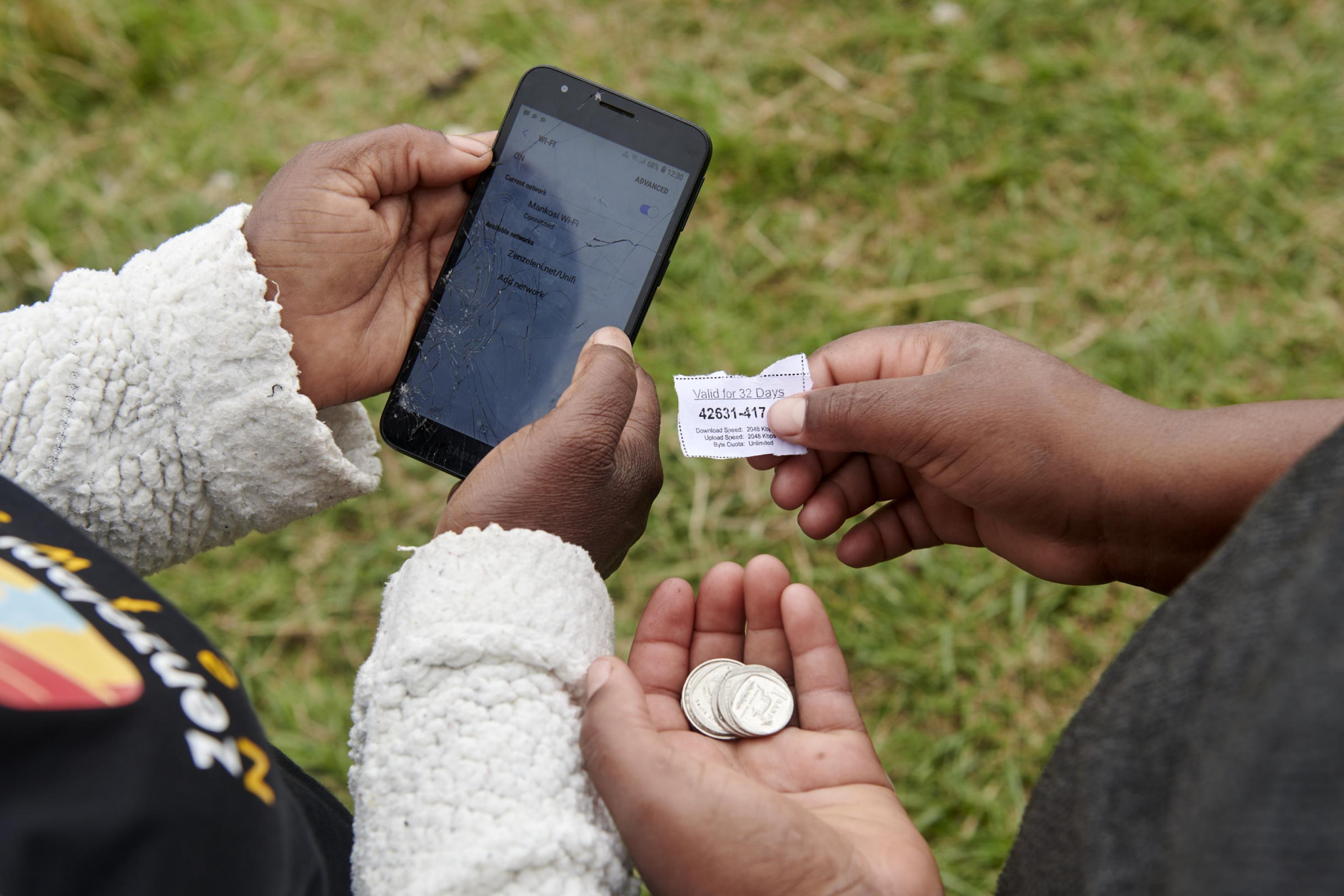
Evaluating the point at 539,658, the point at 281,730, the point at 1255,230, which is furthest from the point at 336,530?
the point at 1255,230

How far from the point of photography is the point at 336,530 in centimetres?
234

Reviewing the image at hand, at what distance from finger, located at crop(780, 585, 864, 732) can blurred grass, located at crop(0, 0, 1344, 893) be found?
799 millimetres

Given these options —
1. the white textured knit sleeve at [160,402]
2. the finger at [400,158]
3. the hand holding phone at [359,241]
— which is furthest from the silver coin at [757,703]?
the finger at [400,158]

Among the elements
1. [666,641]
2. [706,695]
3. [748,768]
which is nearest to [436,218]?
[666,641]

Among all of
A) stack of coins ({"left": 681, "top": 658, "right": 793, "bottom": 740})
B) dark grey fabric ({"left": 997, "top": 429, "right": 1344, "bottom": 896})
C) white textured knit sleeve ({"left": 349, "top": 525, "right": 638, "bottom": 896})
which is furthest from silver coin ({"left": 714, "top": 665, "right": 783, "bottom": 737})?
dark grey fabric ({"left": 997, "top": 429, "right": 1344, "bottom": 896})

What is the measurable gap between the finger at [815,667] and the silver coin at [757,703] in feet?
0.10

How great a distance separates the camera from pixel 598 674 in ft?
3.53

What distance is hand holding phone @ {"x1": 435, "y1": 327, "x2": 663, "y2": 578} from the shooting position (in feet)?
4.18

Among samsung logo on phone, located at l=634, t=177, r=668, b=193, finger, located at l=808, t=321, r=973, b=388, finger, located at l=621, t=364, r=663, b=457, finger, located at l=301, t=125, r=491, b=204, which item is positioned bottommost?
finger, located at l=621, t=364, r=663, b=457

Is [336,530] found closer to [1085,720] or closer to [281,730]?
[281,730]

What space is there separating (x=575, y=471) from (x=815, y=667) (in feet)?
1.55

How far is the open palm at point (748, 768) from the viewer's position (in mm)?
970

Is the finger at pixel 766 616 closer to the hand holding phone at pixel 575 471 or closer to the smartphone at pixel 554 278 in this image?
the hand holding phone at pixel 575 471

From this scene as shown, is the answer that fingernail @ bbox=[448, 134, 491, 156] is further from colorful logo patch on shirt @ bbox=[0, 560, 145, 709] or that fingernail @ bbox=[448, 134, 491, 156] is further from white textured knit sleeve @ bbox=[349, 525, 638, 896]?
colorful logo patch on shirt @ bbox=[0, 560, 145, 709]
